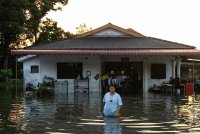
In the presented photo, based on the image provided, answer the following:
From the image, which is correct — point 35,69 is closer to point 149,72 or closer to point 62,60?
point 62,60

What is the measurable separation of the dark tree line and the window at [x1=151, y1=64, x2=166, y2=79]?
55.4 feet

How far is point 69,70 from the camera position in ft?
121

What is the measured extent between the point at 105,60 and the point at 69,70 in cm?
277

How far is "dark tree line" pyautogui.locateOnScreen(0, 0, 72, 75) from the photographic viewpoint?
160 feet

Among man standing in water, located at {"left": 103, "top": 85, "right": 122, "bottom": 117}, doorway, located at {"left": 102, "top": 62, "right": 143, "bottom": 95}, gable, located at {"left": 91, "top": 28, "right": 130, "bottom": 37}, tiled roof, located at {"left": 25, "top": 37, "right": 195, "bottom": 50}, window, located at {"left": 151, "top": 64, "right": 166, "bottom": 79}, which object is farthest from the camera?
gable, located at {"left": 91, "top": 28, "right": 130, "bottom": 37}

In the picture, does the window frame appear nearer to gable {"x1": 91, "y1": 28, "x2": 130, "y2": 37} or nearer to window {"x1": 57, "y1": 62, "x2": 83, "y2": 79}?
window {"x1": 57, "y1": 62, "x2": 83, "y2": 79}

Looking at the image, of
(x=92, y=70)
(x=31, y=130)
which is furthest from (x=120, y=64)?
(x=31, y=130)

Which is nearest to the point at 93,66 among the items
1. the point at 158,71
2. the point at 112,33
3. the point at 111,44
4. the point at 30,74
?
the point at 111,44

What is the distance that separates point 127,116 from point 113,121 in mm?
2137

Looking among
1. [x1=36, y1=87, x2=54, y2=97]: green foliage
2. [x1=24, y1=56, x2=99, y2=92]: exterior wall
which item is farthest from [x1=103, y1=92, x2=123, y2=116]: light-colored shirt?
[x1=24, y1=56, x2=99, y2=92]: exterior wall

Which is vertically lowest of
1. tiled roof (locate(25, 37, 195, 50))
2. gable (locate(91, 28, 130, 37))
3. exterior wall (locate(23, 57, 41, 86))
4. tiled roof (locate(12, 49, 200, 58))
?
exterior wall (locate(23, 57, 41, 86))

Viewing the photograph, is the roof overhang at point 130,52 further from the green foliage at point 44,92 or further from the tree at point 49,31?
the tree at point 49,31

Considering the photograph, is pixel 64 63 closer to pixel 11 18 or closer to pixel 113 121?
pixel 11 18

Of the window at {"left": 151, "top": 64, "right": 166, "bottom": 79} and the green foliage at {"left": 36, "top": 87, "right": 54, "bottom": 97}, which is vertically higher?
the window at {"left": 151, "top": 64, "right": 166, "bottom": 79}
